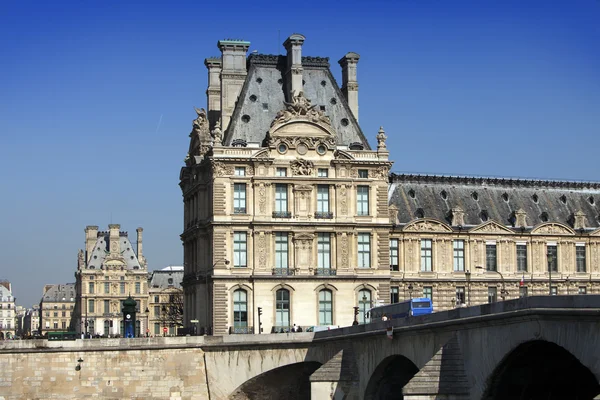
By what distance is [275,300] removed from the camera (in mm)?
85625

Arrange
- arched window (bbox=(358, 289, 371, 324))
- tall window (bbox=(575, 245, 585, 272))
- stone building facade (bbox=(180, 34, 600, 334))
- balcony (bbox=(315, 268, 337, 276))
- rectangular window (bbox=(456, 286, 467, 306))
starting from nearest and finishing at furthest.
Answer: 1. stone building facade (bbox=(180, 34, 600, 334))
2. balcony (bbox=(315, 268, 337, 276))
3. arched window (bbox=(358, 289, 371, 324))
4. rectangular window (bbox=(456, 286, 467, 306))
5. tall window (bbox=(575, 245, 585, 272))

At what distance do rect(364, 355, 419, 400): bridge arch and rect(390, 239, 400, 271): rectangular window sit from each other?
1037 inches


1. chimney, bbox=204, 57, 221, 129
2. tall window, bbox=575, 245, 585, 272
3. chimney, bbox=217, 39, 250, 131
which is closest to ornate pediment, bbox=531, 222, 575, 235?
tall window, bbox=575, 245, 585, 272

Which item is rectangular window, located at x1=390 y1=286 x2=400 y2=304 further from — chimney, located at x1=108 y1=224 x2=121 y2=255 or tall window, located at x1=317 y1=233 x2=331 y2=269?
chimney, located at x1=108 y1=224 x2=121 y2=255

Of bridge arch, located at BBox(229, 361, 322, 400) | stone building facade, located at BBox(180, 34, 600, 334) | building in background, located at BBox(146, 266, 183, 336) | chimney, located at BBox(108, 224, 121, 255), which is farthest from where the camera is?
building in background, located at BBox(146, 266, 183, 336)

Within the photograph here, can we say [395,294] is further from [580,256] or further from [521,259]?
[580,256]

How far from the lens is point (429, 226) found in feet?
302

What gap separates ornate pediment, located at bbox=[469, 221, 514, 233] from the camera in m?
93.1

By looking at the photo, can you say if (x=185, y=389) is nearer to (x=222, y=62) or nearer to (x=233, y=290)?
(x=233, y=290)

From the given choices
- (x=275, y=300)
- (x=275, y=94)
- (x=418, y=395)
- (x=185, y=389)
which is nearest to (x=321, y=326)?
A: (x=275, y=300)

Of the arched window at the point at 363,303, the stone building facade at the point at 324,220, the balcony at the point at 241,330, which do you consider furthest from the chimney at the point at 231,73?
the arched window at the point at 363,303

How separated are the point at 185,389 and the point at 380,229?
2032 centimetres

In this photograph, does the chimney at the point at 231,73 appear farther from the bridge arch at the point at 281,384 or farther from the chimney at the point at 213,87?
the bridge arch at the point at 281,384

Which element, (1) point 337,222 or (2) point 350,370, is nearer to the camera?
(2) point 350,370
